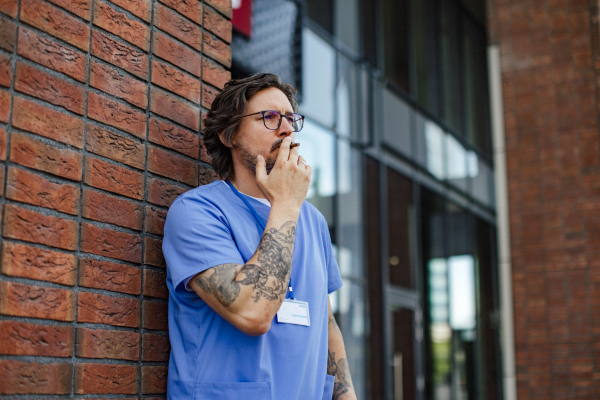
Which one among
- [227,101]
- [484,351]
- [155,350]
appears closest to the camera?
[155,350]

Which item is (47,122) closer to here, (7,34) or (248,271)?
(7,34)

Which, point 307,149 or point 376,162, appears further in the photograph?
point 376,162

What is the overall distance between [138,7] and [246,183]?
716 mm

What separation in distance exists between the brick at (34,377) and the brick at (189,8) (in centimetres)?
133

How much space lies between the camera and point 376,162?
10.8 metres

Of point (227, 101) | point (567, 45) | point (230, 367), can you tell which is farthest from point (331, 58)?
point (230, 367)

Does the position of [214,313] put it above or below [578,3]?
below

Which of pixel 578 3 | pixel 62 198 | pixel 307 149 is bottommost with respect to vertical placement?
pixel 62 198

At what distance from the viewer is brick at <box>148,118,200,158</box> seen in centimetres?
217

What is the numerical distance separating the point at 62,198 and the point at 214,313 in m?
0.56

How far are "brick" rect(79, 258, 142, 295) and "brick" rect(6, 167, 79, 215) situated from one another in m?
0.16

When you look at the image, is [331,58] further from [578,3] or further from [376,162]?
[578,3]

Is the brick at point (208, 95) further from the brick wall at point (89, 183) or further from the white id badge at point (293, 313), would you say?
the white id badge at point (293, 313)

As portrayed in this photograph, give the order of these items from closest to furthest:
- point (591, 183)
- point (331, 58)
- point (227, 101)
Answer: point (227, 101) < point (591, 183) < point (331, 58)
